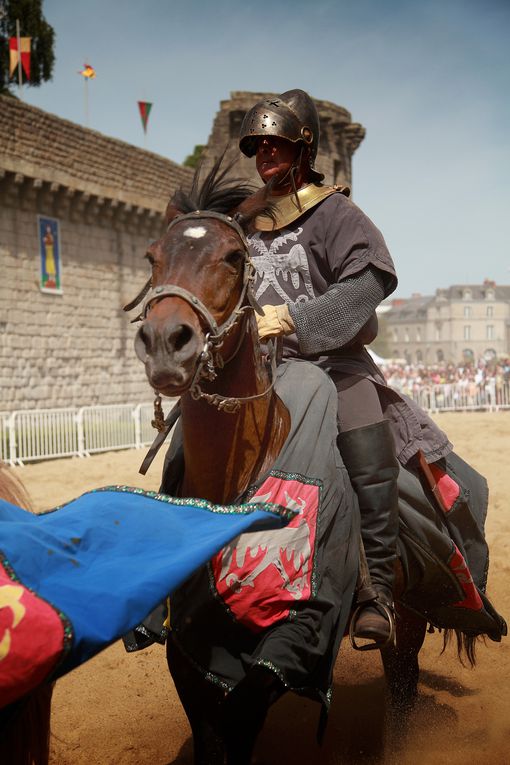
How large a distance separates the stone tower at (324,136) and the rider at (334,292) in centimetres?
2664

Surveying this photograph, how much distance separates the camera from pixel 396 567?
349 centimetres

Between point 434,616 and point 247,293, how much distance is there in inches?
89.4

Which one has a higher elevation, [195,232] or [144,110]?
[144,110]

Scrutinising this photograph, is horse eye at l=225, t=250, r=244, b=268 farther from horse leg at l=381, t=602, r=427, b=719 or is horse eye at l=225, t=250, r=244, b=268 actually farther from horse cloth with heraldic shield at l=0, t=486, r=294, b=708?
horse leg at l=381, t=602, r=427, b=719

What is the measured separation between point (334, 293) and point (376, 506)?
3.08 ft

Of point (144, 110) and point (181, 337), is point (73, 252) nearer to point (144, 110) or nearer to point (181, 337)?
point (144, 110)

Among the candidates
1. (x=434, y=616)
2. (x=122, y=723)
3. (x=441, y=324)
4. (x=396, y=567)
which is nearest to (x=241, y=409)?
(x=396, y=567)

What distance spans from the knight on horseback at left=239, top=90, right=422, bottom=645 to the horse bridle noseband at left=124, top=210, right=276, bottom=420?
24 cm

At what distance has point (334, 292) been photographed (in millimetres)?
3133

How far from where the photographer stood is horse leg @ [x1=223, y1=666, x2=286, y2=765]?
260 cm

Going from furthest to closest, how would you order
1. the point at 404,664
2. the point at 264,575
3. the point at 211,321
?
1. the point at 404,664
2. the point at 264,575
3. the point at 211,321

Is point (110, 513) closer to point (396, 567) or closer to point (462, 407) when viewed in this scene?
point (396, 567)

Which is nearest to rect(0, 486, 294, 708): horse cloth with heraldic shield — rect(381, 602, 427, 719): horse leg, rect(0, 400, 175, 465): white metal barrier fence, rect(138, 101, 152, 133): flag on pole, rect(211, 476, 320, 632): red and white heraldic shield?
rect(211, 476, 320, 632): red and white heraldic shield

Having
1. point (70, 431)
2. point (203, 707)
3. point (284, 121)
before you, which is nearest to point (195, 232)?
point (284, 121)
